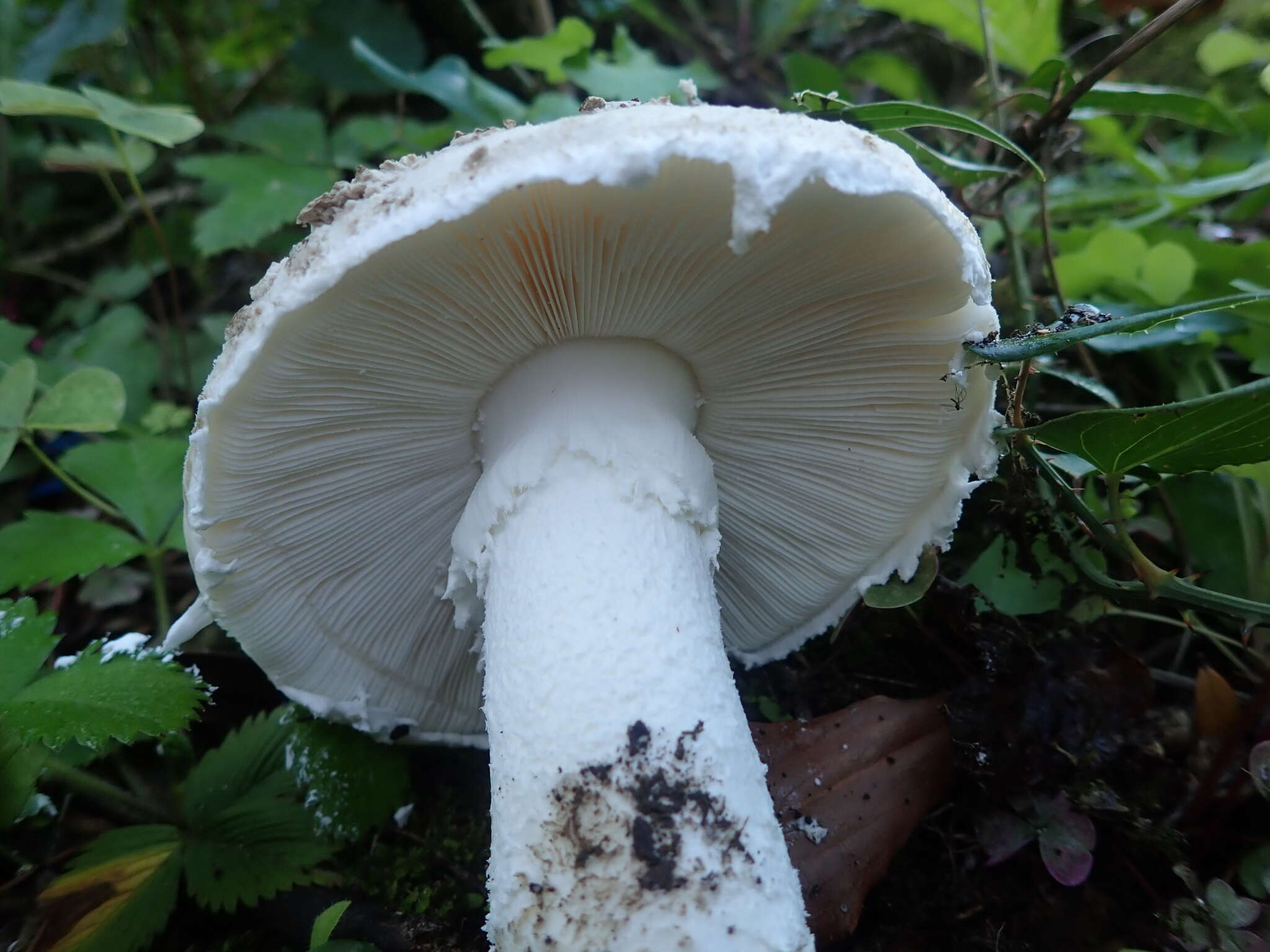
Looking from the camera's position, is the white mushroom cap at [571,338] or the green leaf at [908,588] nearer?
the white mushroom cap at [571,338]

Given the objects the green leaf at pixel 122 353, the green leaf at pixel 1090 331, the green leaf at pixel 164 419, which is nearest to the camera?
the green leaf at pixel 1090 331

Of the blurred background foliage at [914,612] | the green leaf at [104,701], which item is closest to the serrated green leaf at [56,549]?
the blurred background foliage at [914,612]

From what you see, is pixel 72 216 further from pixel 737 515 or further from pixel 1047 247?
pixel 1047 247

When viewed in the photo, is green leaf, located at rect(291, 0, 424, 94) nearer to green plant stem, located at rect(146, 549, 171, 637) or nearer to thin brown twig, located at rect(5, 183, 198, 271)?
thin brown twig, located at rect(5, 183, 198, 271)

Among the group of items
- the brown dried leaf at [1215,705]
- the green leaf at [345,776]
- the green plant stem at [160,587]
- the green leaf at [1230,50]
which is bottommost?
the green leaf at [345,776]

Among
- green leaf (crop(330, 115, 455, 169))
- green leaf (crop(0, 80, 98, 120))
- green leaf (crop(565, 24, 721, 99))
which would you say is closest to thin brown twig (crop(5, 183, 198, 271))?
green leaf (crop(330, 115, 455, 169))

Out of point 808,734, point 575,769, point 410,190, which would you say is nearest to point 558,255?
point 410,190

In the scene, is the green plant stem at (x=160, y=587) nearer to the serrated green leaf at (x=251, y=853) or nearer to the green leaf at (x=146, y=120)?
the serrated green leaf at (x=251, y=853)
